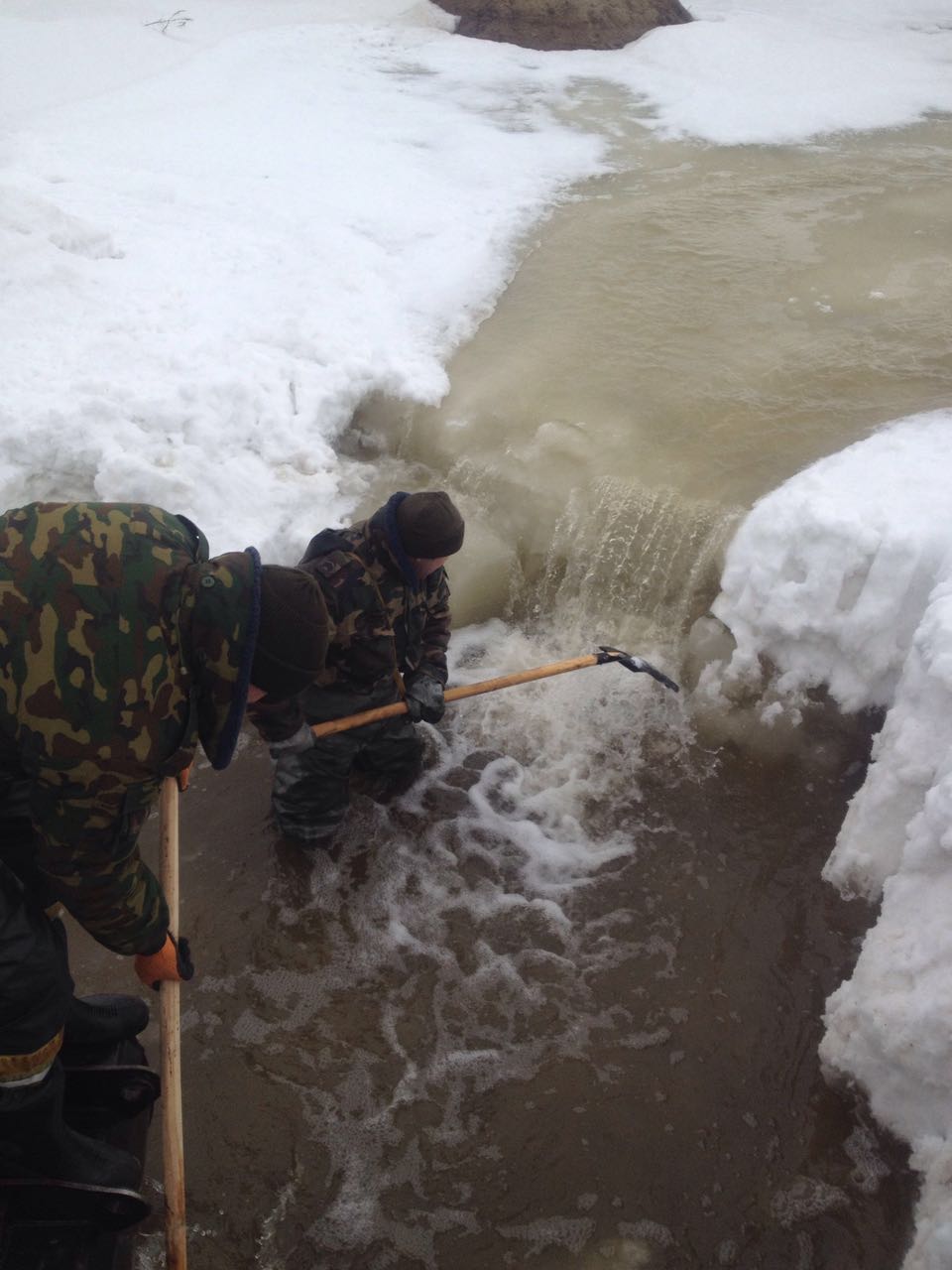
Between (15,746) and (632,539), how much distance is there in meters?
4.06

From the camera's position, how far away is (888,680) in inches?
180

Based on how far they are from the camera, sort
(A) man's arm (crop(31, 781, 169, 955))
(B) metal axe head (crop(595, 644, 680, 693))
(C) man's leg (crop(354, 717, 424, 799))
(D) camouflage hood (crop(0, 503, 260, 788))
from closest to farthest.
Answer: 1. (D) camouflage hood (crop(0, 503, 260, 788))
2. (A) man's arm (crop(31, 781, 169, 955))
3. (C) man's leg (crop(354, 717, 424, 799))
4. (B) metal axe head (crop(595, 644, 680, 693))

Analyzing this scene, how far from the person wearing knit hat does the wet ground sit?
310 millimetres

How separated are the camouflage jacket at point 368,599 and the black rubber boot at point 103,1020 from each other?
4.17 ft

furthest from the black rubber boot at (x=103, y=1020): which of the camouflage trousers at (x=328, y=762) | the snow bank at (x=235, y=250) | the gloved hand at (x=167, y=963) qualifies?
the snow bank at (x=235, y=250)

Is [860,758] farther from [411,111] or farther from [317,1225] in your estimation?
[411,111]

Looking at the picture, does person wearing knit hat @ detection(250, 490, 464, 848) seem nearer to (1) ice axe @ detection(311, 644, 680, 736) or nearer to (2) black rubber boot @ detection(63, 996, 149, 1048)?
(1) ice axe @ detection(311, 644, 680, 736)

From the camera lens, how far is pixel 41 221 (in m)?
6.71

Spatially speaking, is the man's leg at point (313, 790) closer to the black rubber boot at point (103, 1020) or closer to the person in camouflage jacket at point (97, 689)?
the black rubber boot at point (103, 1020)

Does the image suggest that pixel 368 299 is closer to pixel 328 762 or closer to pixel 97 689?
pixel 328 762

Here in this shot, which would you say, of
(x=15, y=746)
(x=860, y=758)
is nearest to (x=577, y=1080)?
(x=860, y=758)

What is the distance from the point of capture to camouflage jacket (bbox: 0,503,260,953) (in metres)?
2.00

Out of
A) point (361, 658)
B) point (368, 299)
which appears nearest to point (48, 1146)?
point (361, 658)

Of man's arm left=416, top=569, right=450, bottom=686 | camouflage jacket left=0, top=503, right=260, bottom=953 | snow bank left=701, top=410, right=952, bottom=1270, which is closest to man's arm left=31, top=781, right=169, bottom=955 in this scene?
camouflage jacket left=0, top=503, right=260, bottom=953
